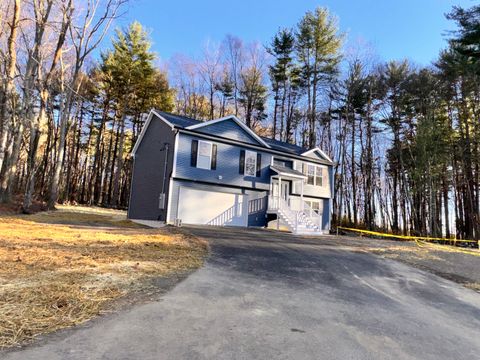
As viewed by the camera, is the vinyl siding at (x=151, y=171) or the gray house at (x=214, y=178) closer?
the gray house at (x=214, y=178)

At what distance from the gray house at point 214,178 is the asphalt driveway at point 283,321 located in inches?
401

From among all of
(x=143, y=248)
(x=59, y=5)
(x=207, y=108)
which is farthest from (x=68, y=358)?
(x=207, y=108)

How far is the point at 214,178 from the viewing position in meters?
18.0

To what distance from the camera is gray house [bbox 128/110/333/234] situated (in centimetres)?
1703

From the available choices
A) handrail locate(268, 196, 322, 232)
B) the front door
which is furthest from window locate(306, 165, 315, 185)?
handrail locate(268, 196, 322, 232)

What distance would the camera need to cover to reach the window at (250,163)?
19516mm

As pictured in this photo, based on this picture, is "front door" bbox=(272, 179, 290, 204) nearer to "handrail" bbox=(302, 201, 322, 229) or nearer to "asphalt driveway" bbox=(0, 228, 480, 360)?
"handrail" bbox=(302, 201, 322, 229)

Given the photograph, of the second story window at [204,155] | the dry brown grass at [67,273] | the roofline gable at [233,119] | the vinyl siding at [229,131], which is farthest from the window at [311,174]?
the dry brown grass at [67,273]

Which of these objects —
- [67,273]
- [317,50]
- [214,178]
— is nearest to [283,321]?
[67,273]

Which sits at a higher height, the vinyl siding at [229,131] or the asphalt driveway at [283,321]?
the vinyl siding at [229,131]

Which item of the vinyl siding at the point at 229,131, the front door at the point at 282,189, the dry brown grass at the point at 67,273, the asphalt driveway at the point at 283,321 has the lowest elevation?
the asphalt driveway at the point at 283,321

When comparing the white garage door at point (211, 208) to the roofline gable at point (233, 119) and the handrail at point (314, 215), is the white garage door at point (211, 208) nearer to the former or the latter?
the roofline gable at point (233, 119)

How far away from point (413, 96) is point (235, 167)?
17887 mm

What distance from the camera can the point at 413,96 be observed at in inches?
1064
